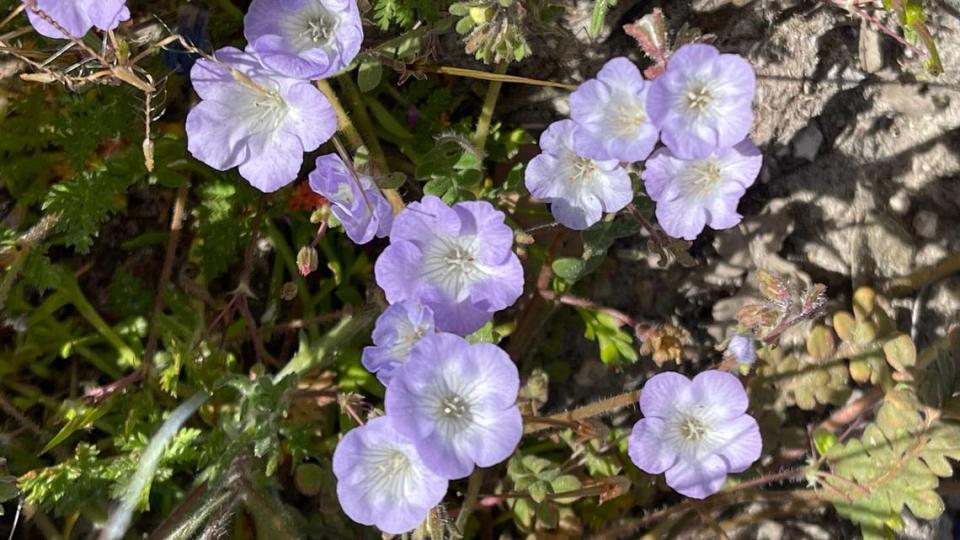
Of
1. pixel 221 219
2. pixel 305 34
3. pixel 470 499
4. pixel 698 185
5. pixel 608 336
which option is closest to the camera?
pixel 305 34

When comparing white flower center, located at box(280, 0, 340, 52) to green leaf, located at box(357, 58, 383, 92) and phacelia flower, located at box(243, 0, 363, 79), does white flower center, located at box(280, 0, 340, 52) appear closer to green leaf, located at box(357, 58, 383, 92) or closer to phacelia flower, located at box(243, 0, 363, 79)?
phacelia flower, located at box(243, 0, 363, 79)

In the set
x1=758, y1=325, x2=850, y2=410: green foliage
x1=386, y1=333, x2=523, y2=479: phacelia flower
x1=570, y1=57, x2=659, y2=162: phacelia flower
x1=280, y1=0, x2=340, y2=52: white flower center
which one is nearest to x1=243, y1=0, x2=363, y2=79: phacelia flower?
x1=280, y1=0, x2=340, y2=52: white flower center

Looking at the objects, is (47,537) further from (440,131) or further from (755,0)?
(755,0)

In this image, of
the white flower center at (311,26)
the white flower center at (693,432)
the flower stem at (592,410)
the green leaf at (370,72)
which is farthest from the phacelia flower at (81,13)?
the white flower center at (693,432)

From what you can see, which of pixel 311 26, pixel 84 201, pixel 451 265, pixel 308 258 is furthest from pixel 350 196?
pixel 84 201

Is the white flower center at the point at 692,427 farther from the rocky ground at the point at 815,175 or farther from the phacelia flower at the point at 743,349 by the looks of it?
the rocky ground at the point at 815,175

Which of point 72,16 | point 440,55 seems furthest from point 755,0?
point 72,16

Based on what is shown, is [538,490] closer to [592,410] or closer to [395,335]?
[592,410]
